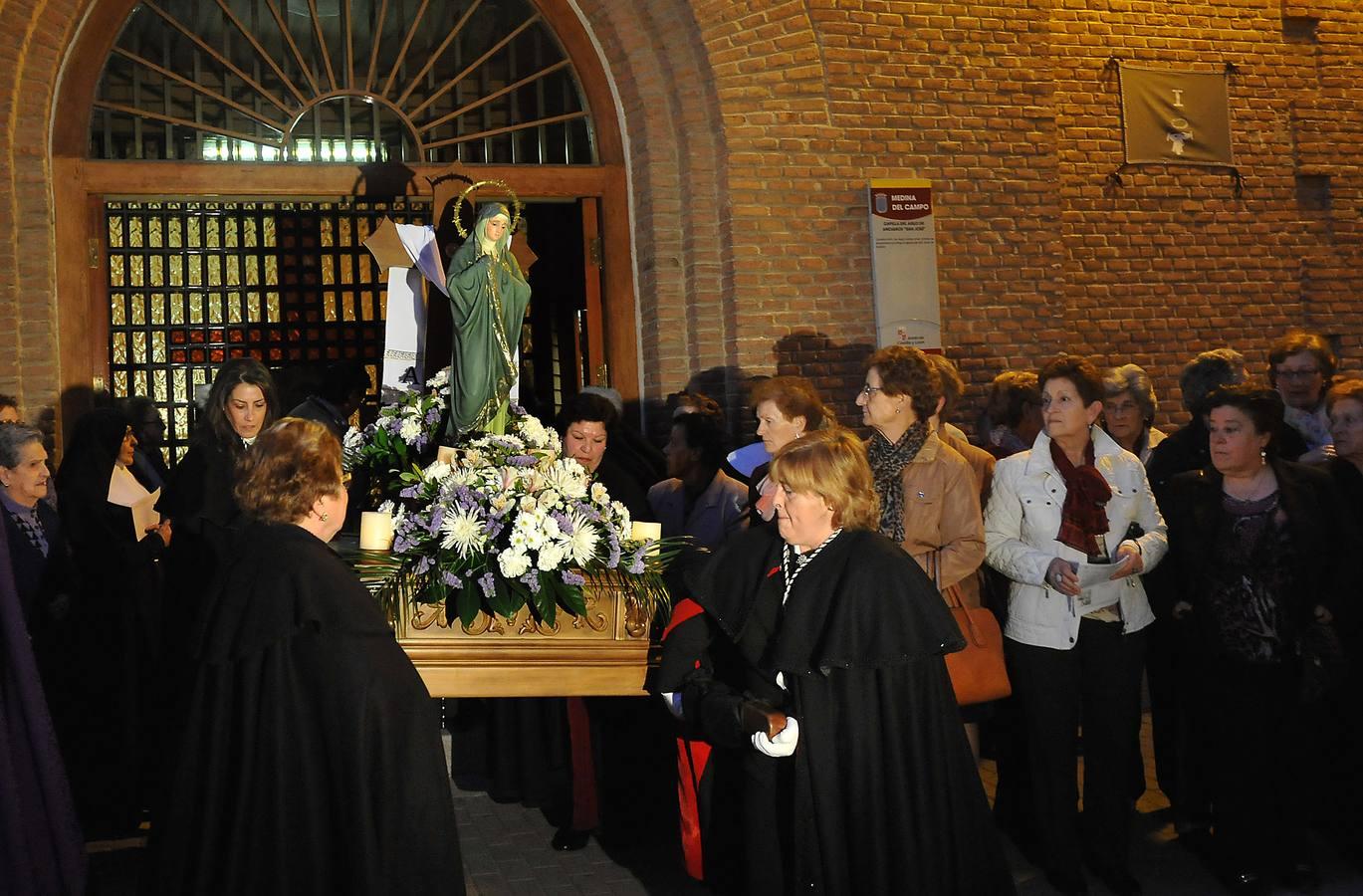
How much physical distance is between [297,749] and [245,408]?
266 cm

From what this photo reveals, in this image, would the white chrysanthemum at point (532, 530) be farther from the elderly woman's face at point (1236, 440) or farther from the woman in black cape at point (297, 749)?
the elderly woman's face at point (1236, 440)

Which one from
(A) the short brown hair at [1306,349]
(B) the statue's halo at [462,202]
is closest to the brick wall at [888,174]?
(B) the statue's halo at [462,202]

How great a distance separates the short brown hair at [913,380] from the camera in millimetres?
5133

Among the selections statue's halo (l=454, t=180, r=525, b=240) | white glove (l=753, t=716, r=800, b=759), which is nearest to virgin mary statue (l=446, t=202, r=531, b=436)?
statue's halo (l=454, t=180, r=525, b=240)

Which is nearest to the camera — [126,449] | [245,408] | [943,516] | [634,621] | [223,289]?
[634,621]

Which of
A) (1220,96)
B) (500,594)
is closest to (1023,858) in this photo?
(500,594)

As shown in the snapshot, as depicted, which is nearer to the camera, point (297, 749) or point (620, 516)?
point (297, 749)

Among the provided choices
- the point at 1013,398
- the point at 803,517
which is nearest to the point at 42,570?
the point at 803,517

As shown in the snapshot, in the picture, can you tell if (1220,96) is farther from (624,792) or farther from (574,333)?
(624,792)

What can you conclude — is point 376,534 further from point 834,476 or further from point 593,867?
point 834,476

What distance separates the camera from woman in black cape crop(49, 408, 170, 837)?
6156 millimetres

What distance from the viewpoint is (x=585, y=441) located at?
605 cm

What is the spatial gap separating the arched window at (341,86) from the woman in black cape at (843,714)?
18.9 feet

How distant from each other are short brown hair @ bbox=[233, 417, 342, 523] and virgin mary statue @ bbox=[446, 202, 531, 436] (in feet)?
7.12
